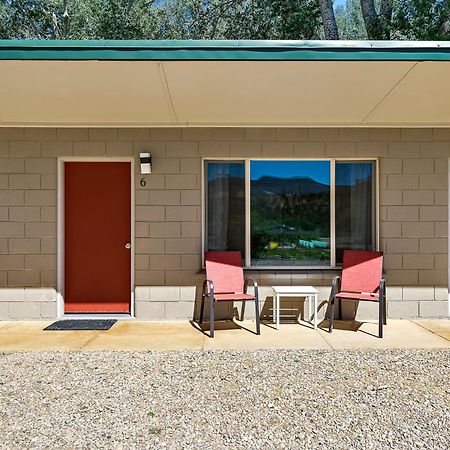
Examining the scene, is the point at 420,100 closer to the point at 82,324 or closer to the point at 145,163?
the point at 145,163

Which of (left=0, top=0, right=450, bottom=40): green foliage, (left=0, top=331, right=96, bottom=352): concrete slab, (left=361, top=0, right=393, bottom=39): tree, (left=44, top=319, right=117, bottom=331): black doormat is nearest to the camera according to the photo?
(left=0, top=331, right=96, bottom=352): concrete slab

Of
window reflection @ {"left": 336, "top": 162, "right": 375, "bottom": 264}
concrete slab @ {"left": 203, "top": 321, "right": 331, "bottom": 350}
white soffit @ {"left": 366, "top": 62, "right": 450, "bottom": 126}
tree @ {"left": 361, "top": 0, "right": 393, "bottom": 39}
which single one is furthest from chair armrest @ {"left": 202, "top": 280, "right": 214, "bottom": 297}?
tree @ {"left": 361, "top": 0, "right": 393, "bottom": 39}

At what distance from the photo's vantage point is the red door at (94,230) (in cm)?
556

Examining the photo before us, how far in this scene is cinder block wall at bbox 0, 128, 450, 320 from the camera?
5414mm

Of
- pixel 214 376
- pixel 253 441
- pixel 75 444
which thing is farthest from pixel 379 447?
pixel 75 444

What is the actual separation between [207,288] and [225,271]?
296 millimetres

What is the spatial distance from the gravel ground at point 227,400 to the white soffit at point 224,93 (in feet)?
8.31

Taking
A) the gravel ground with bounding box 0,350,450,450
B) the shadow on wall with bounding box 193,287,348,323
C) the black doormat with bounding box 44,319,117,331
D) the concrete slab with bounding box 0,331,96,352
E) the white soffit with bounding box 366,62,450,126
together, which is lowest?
the gravel ground with bounding box 0,350,450,450

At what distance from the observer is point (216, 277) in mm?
5113

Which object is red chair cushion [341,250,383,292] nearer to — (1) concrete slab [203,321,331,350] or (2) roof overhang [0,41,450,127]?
(1) concrete slab [203,321,331,350]

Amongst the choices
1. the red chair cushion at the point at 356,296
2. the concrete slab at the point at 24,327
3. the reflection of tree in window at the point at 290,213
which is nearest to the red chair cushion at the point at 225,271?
the reflection of tree in window at the point at 290,213

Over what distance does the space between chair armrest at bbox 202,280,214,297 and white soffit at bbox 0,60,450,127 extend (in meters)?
1.96

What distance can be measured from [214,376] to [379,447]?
1.44 m

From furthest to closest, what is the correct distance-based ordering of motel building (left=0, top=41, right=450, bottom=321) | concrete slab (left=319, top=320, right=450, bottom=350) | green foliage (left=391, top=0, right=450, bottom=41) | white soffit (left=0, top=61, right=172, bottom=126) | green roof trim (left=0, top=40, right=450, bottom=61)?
green foliage (left=391, top=0, right=450, bottom=41) → motel building (left=0, top=41, right=450, bottom=321) → concrete slab (left=319, top=320, right=450, bottom=350) → white soffit (left=0, top=61, right=172, bottom=126) → green roof trim (left=0, top=40, right=450, bottom=61)
